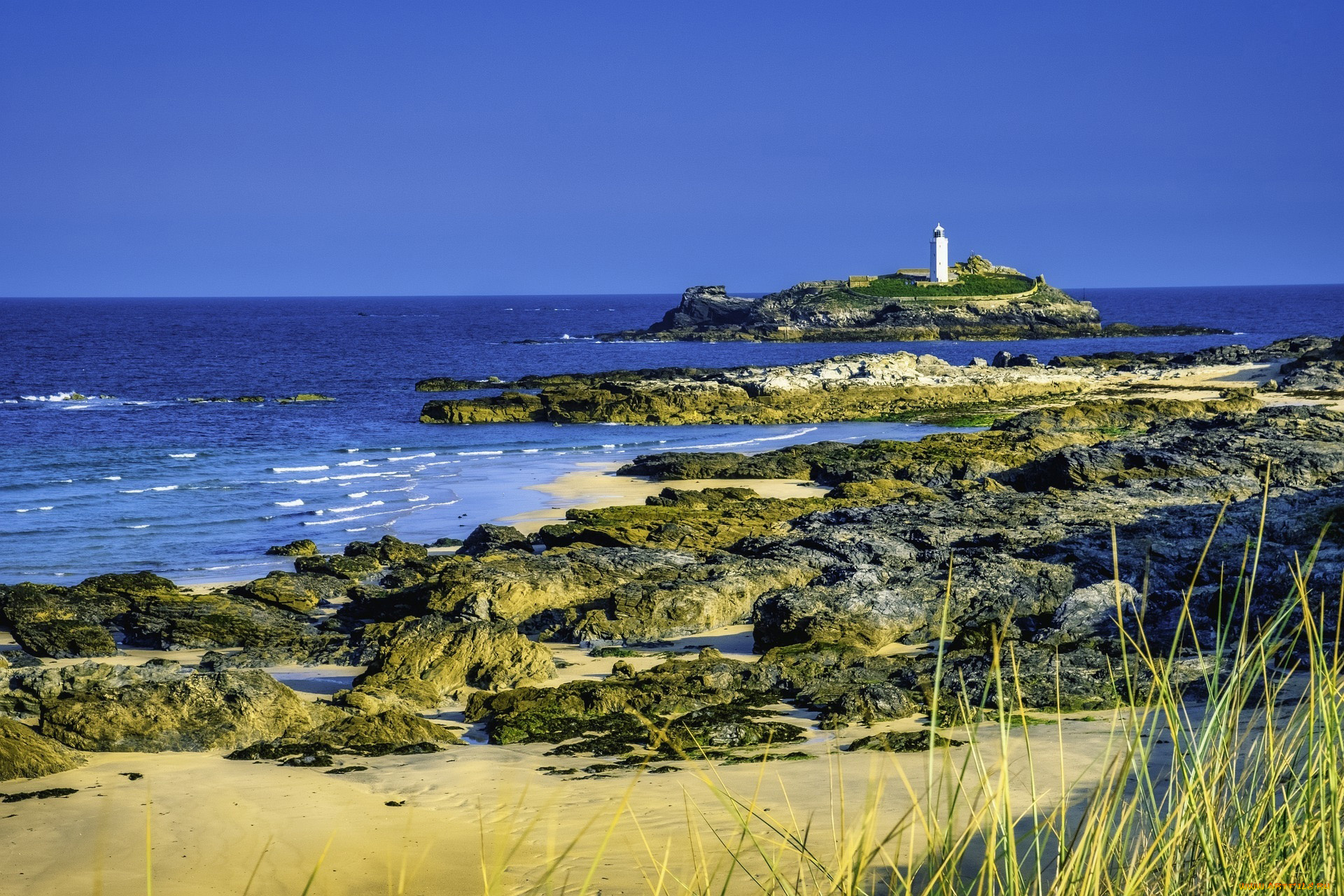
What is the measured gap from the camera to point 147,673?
10102 mm

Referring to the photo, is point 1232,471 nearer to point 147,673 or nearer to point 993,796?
point 147,673

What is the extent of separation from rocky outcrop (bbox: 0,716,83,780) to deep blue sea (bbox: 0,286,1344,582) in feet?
26.8

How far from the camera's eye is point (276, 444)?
32.4m

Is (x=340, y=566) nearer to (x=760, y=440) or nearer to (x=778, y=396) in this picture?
(x=760, y=440)

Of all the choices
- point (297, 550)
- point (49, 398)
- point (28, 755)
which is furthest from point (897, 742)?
point (49, 398)

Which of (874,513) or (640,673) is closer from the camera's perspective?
(640,673)

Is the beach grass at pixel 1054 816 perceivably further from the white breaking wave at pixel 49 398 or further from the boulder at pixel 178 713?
the white breaking wave at pixel 49 398

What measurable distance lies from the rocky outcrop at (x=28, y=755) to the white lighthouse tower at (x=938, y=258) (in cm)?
8793

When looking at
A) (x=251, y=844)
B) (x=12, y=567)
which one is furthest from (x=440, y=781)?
(x=12, y=567)

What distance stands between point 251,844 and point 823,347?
226ft

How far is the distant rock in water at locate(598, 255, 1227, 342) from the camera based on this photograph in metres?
81.7

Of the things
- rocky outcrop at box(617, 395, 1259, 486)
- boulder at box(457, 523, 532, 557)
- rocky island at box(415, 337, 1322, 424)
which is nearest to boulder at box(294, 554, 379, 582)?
boulder at box(457, 523, 532, 557)

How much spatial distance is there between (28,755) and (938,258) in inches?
3508

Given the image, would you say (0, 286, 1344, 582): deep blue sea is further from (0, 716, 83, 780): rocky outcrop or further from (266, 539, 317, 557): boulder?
(0, 716, 83, 780): rocky outcrop
